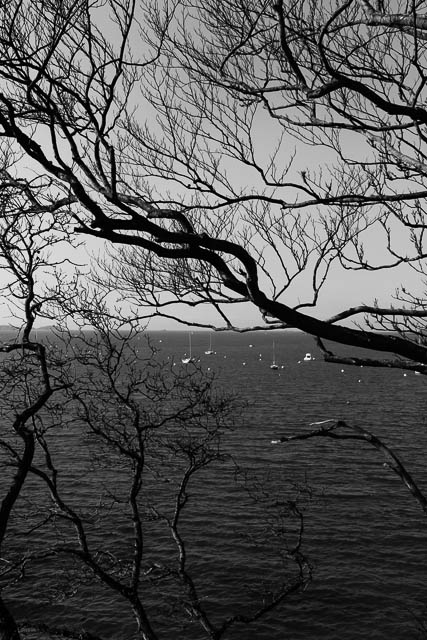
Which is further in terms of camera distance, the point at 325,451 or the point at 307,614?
the point at 325,451

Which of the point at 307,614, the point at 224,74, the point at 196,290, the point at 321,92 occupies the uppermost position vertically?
the point at 224,74

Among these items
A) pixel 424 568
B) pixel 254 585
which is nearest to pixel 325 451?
pixel 424 568

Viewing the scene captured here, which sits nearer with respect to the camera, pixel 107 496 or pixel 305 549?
pixel 107 496

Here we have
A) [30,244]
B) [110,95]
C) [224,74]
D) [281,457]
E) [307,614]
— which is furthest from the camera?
[281,457]

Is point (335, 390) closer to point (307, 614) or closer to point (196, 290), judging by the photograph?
point (307, 614)

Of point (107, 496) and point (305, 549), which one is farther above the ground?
point (107, 496)

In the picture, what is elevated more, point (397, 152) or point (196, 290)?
point (397, 152)

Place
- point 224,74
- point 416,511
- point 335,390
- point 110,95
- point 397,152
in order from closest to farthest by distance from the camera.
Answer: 1. point 110,95
2. point 397,152
3. point 224,74
4. point 416,511
5. point 335,390

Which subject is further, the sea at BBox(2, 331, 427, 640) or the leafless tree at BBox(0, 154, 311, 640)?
the sea at BBox(2, 331, 427, 640)

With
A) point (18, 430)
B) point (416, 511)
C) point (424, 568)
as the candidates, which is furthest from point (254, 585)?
point (18, 430)

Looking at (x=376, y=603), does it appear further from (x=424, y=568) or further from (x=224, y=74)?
(x=224, y=74)

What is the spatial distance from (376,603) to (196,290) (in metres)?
16.6

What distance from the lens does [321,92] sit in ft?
14.6

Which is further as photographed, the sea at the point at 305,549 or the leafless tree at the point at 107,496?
the sea at the point at 305,549
